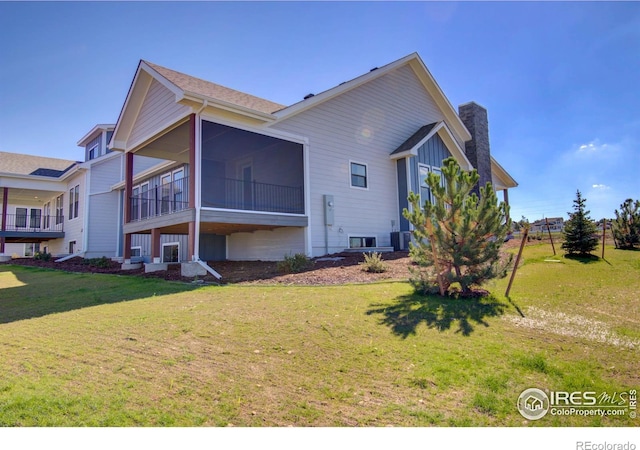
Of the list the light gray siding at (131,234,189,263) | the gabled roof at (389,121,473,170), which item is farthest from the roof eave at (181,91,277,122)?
the light gray siding at (131,234,189,263)

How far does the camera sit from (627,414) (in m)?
2.74

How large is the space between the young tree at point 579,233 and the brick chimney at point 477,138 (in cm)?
668

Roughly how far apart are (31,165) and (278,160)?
1849 centimetres

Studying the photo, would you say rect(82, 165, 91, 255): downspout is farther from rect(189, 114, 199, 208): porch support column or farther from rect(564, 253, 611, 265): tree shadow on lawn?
rect(564, 253, 611, 265): tree shadow on lawn

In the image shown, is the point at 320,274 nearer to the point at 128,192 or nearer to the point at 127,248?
the point at 127,248

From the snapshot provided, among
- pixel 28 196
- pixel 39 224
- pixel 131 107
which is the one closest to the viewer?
pixel 131 107

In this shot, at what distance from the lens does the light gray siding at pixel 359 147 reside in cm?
Result: 1286

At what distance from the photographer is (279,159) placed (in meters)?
14.0

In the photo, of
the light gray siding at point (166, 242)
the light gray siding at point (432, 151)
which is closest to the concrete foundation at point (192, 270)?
the light gray siding at point (166, 242)

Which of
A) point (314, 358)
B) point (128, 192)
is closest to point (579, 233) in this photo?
point (314, 358)

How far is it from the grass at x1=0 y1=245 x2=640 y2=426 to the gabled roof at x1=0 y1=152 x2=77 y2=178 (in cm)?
1950

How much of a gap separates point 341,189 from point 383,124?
3.91 m

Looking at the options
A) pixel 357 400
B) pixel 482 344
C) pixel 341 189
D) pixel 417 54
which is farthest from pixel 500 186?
pixel 357 400

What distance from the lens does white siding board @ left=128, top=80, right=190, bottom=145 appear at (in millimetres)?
11193
